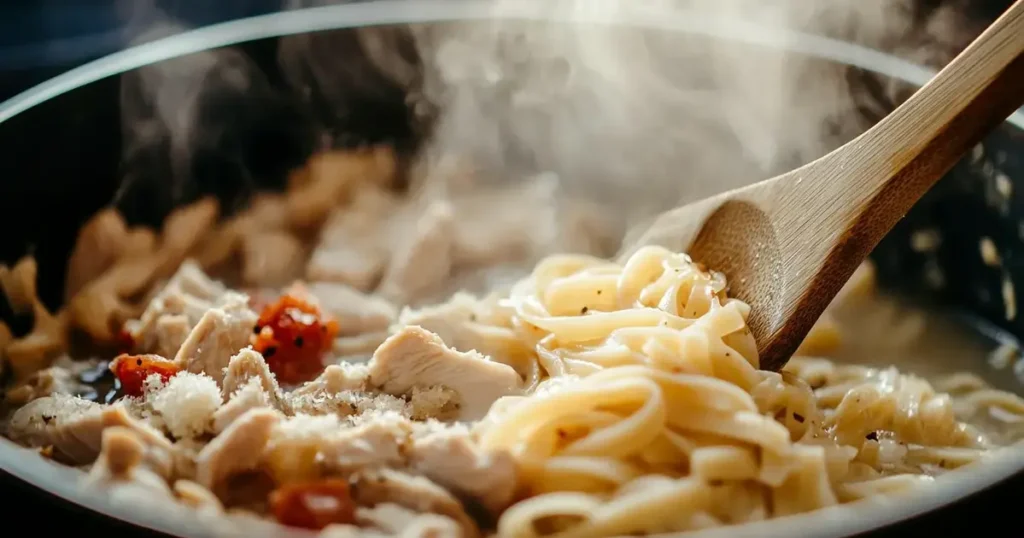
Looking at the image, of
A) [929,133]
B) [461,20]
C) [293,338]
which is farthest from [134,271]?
[929,133]

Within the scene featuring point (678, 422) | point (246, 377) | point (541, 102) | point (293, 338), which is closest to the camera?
point (678, 422)

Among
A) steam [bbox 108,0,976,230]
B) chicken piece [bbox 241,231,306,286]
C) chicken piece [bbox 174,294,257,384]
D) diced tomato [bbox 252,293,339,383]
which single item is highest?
steam [bbox 108,0,976,230]

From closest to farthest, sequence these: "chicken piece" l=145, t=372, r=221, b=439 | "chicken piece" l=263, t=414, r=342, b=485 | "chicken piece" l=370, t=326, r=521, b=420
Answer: "chicken piece" l=263, t=414, r=342, b=485, "chicken piece" l=145, t=372, r=221, b=439, "chicken piece" l=370, t=326, r=521, b=420

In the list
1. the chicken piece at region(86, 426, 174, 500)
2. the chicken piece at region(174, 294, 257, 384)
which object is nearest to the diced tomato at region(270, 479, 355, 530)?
the chicken piece at region(86, 426, 174, 500)

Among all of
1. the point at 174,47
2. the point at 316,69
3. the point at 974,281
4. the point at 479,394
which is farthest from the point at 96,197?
the point at 974,281

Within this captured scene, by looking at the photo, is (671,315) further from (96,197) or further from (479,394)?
Answer: (96,197)

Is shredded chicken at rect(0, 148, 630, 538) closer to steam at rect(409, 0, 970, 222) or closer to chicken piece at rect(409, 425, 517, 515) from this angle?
chicken piece at rect(409, 425, 517, 515)

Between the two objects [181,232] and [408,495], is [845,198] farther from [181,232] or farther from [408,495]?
[181,232]
